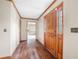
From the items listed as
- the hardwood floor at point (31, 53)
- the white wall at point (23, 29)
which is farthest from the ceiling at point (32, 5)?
the white wall at point (23, 29)

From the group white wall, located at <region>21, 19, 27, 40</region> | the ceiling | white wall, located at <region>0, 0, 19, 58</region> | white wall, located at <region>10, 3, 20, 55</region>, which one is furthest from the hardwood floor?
white wall, located at <region>21, 19, 27, 40</region>

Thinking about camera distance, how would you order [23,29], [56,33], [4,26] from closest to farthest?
[56,33] → [4,26] → [23,29]

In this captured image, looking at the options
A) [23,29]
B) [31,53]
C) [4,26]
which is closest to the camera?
[4,26]

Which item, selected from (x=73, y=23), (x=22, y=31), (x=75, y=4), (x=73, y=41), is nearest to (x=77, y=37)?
(x=73, y=41)

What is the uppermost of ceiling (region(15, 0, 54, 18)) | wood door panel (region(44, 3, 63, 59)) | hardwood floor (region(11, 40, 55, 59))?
ceiling (region(15, 0, 54, 18))

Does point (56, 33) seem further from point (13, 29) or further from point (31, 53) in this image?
point (13, 29)

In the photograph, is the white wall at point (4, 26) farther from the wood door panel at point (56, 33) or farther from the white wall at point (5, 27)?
the wood door panel at point (56, 33)

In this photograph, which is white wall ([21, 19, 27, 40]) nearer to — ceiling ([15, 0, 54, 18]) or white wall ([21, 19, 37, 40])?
white wall ([21, 19, 37, 40])

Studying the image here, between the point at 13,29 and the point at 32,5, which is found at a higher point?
the point at 32,5

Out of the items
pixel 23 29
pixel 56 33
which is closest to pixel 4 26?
pixel 56 33

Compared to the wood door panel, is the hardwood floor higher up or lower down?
lower down

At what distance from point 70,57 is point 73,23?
67 centimetres

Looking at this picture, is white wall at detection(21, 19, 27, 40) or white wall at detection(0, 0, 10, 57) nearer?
white wall at detection(0, 0, 10, 57)

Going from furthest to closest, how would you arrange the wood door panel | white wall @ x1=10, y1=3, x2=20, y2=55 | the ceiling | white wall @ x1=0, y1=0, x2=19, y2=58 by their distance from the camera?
white wall @ x1=10, y1=3, x2=20, y2=55 → the ceiling → white wall @ x1=0, y1=0, x2=19, y2=58 → the wood door panel
